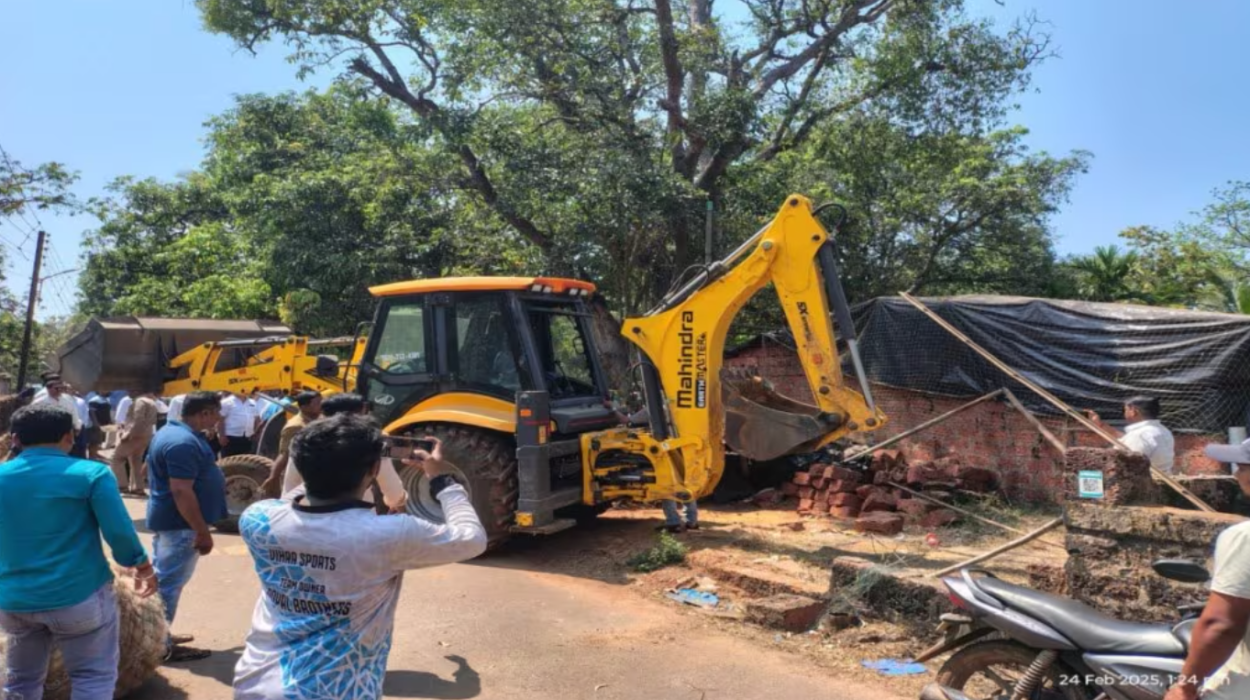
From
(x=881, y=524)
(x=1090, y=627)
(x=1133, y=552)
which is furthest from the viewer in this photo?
(x=881, y=524)

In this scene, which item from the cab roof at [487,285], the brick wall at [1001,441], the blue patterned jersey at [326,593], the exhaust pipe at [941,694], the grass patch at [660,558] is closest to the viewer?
the blue patterned jersey at [326,593]

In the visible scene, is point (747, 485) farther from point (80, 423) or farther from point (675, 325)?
point (80, 423)

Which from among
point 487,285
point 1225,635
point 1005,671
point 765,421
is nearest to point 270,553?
point 1225,635

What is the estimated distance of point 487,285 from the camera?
760 centimetres

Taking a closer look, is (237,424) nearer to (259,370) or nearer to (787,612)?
(259,370)

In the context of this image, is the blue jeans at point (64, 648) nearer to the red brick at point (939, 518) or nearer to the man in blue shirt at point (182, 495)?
the man in blue shirt at point (182, 495)

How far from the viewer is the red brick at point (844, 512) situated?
9.30 meters

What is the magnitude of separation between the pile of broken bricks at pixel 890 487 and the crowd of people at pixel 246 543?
5.98m

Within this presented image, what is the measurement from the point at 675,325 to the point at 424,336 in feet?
7.48

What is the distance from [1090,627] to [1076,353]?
7.30 meters

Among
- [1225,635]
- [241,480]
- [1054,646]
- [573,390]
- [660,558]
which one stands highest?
[573,390]

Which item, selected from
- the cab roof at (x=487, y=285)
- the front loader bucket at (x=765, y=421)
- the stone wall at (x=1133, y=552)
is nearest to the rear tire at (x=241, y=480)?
the cab roof at (x=487, y=285)

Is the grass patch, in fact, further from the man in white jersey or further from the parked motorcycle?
the man in white jersey

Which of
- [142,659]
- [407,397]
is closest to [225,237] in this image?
[407,397]
